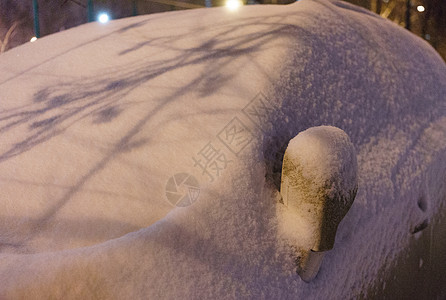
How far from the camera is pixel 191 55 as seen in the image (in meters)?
1.77

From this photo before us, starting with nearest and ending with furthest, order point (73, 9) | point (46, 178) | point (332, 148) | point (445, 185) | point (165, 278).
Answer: point (165, 278) → point (332, 148) → point (46, 178) → point (445, 185) → point (73, 9)

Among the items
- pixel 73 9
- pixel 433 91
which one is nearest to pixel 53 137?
pixel 433 91

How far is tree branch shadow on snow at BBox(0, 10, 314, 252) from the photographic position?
1.52 metres

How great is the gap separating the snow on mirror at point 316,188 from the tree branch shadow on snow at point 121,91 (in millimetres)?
496

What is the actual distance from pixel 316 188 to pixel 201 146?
44 centimetres

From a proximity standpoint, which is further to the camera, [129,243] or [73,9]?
[73,9]

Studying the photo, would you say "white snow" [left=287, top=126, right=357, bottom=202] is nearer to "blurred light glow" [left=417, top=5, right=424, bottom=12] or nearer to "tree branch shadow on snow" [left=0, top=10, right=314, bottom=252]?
"tree branch shadow on snow" [left=0, top=10, right=314, bottom=252]

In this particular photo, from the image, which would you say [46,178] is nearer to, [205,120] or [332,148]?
[205,120]

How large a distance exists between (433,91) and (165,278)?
78.7 inches

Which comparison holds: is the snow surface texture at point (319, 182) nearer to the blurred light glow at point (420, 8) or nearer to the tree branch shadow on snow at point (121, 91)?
the tree branch shadow on snow at point (121, 91)

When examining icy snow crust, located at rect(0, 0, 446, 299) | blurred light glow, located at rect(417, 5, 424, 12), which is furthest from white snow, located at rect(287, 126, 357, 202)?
blurred light glow, located at rect(417, 5, 424, 12)

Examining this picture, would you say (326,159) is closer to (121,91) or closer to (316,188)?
(316,188)

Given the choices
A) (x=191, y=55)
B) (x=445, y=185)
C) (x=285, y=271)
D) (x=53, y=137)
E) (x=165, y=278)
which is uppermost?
(x=191, y=55)

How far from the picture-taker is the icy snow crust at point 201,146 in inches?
43.2
